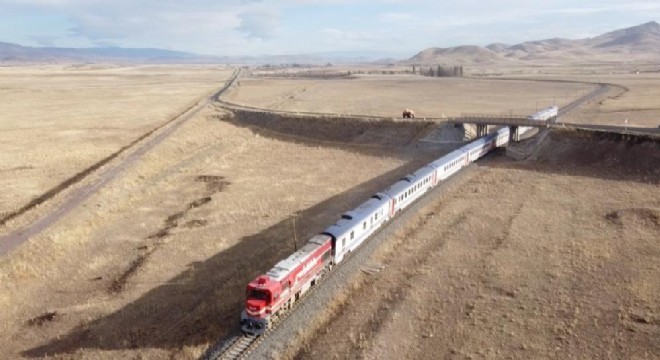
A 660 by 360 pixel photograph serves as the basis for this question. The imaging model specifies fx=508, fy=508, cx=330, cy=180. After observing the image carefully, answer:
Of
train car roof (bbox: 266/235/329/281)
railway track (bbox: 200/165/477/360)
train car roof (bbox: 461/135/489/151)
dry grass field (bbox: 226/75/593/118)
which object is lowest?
railway track (bbox: 200/165/477/360)

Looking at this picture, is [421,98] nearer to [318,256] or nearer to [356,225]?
[356,225]

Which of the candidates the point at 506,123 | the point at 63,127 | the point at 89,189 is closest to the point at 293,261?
the point at 89,189

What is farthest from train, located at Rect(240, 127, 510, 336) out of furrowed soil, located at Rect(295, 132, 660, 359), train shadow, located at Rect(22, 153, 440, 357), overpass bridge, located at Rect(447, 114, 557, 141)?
overpass bridge, located at Rect(447, 114, 557, 141)

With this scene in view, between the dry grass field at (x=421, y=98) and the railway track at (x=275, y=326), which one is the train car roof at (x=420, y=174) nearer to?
the railway track at (x=275, y=326)

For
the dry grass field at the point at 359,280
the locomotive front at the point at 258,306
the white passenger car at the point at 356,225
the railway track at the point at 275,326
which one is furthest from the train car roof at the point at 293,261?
the dry grass field at the point at 359,280

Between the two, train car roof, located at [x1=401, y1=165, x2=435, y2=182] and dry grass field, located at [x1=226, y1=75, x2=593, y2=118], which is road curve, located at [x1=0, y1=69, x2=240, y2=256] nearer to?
dry grass field, located at [x1=226, y1=75, x2=593, y2=118]

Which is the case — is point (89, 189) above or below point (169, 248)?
above
